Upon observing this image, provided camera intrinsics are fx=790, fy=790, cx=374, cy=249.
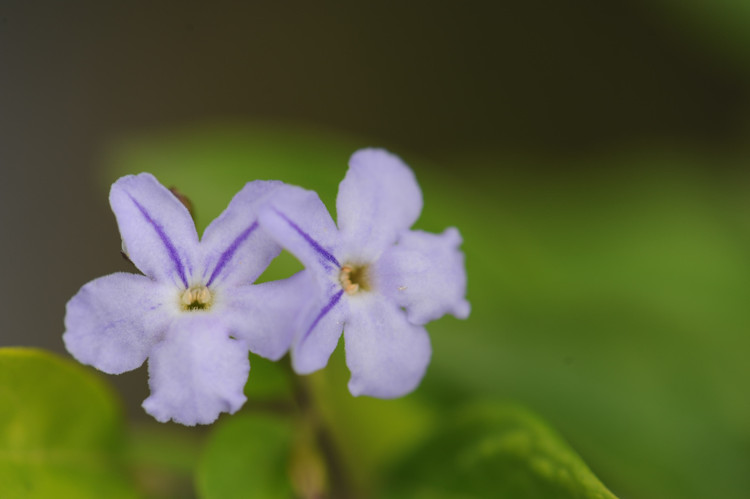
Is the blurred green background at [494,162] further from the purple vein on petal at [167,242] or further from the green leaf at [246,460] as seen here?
the purple vein on petal at [167,242]

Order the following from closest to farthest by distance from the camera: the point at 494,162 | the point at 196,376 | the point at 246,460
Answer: the point at 196,376
the point at 246,460
the point at 494,162

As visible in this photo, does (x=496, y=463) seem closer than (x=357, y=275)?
No

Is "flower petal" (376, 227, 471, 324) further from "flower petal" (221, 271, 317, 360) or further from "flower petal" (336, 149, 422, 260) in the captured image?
"flower petal" (221, 271, 317, 360)

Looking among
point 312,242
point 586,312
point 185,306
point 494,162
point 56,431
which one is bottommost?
point 56,431

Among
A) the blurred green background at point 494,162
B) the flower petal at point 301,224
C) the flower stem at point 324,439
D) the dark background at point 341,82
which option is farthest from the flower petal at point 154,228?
the dark background at point 341,82

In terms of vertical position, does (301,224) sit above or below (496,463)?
above

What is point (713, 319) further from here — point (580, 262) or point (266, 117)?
point (266, 117)

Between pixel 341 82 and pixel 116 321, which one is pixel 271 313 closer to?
pixel 116 321

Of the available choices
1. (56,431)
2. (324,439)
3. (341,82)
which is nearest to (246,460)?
(324,439)
